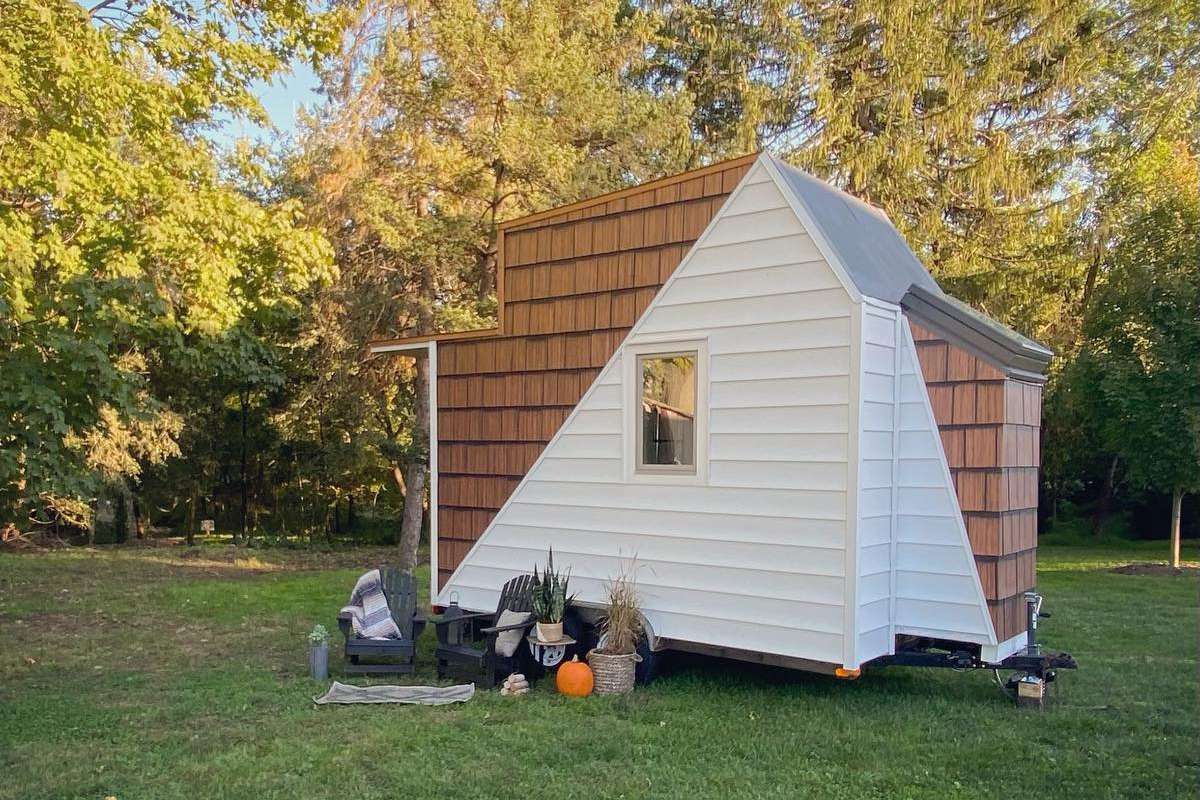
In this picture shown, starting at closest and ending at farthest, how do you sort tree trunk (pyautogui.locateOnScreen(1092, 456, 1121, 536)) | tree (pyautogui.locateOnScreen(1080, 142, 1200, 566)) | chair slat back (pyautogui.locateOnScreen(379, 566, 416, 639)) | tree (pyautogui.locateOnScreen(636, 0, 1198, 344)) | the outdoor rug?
the outdoor rug < chair slat back (pyautogui.locateOnScreen(379, 566, 416, 639)) < tree (pyautogui.locateOnScreen(1080, 142, 1200, 566)) < tree (pyautogui.locateOnScreen(636, 0, 1198, 344)) < tree trunk (pyautogui.locateOnScreen(1092, 456, 1121, 536))

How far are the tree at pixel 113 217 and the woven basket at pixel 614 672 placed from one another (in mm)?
4659

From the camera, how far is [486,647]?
23.0 feet

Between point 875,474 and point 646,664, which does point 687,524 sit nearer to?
point 646,664

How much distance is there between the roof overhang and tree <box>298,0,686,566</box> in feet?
26.7

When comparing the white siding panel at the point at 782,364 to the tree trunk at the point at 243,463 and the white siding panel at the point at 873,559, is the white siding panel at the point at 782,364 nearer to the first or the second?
the white siding panel at the point at 873,559

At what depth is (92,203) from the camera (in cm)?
905

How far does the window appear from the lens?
6598 millimetres

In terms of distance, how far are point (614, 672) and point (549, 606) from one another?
2.16 ft

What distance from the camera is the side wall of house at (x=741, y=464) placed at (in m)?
5.84

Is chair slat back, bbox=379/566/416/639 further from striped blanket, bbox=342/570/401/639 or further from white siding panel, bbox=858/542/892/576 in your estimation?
white siding panel, bbox=858/542/892/576

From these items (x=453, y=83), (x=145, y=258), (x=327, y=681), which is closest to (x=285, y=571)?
(x=145, y=258)

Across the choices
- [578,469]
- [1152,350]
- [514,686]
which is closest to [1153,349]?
[1152,350]

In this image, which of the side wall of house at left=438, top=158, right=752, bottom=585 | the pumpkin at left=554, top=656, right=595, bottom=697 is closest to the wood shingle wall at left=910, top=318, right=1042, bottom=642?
the side wall of house at left=438, top=158, right=752, bottom=585

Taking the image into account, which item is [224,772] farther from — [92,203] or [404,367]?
[404,367]
